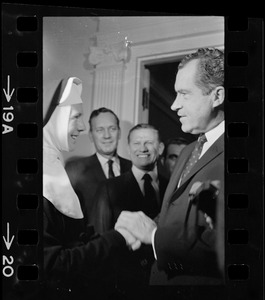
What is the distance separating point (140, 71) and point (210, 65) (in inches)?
8.2

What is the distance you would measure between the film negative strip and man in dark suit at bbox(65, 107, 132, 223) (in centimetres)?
11

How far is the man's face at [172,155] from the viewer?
161cm

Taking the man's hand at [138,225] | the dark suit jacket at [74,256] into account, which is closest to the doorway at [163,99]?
the man's hand at [138,225]

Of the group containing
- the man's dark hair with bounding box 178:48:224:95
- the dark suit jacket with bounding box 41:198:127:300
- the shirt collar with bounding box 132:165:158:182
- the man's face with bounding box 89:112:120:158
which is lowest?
the dark suit jacket with bounding box 41:198:127:300

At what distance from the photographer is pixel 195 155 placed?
1.61 m

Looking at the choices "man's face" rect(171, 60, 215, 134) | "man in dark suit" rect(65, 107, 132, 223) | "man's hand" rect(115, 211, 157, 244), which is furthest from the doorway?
"man's hand" rect(115, 211, 157, 244)

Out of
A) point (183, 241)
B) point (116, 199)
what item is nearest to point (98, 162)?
point (116, 199)

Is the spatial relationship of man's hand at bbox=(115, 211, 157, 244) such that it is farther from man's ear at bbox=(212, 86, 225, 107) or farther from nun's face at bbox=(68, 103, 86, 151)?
man's ear at bbox=(212, 86, 225, 107)

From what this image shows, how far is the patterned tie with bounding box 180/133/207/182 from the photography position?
161 cm

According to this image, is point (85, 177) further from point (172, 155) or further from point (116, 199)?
point (172, 155)

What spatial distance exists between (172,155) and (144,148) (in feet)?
0.28

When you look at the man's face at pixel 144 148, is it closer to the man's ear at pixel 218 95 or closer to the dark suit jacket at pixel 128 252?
the dark suit jacket at pixel 128 252

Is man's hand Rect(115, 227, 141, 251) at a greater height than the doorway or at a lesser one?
lesser

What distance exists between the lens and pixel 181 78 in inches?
63.3
